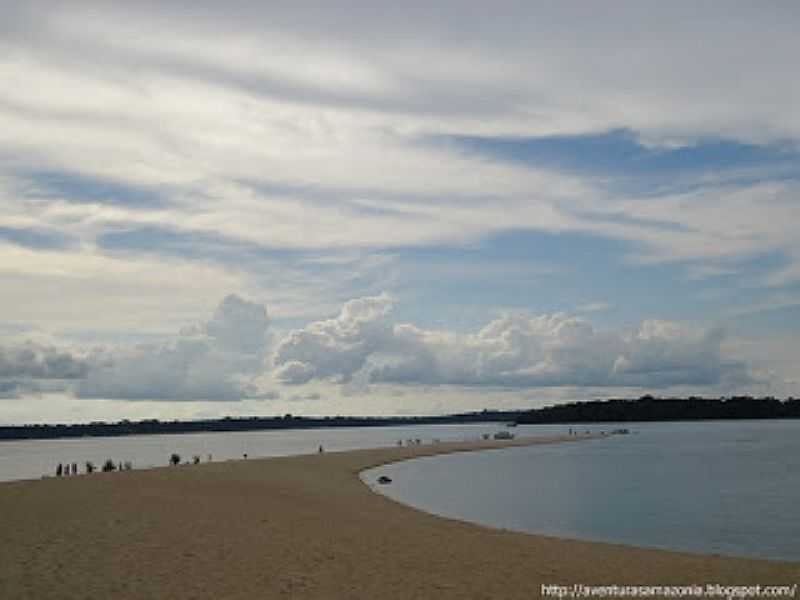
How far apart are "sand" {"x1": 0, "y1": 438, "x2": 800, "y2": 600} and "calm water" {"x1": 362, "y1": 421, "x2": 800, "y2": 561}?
15.7ft

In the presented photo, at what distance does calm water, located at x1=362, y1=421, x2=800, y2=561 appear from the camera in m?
29.7

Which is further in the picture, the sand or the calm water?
the calm water

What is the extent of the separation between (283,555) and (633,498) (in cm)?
2759

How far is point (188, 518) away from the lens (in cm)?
2698

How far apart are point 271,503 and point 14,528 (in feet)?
37.8

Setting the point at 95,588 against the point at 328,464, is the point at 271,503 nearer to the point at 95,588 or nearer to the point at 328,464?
the point at 95,588

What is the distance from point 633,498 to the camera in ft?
143

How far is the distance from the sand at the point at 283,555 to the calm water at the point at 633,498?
479cm

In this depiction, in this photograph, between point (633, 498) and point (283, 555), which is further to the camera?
point (633, 498)

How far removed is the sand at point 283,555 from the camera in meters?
16.8

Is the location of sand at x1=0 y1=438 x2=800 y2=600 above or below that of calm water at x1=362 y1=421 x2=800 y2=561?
above

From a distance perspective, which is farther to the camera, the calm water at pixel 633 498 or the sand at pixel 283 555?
the calm water at pixel 633 498

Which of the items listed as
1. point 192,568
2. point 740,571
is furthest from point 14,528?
point 740,571

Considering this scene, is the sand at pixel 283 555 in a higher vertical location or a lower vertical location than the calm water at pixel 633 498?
higher
